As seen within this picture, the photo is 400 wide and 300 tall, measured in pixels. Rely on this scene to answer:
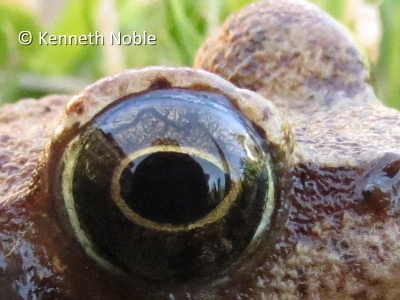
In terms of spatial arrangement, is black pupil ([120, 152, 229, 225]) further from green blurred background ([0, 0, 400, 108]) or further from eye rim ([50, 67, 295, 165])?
green blurred background ([0, 0, 400, 108])

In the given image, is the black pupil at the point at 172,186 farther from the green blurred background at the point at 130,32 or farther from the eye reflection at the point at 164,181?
the green blurred background at the point at 130,32

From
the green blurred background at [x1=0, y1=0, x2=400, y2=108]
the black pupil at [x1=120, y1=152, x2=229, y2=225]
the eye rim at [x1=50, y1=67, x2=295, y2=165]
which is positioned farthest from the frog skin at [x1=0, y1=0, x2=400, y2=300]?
the green blurred background at [x1=0, y1=0, x2=400, y2=108]

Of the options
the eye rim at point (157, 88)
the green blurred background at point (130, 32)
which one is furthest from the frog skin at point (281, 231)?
the green blurred background at point (130, 32)

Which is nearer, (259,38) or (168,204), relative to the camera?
(168,204)

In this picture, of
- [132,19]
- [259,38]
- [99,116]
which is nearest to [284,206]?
[99,116]

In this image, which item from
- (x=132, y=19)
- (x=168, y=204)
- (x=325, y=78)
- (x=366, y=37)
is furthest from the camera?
(x=132, y=19)

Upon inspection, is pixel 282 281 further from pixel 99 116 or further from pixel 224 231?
pixel 99 116

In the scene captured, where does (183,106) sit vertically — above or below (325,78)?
below
